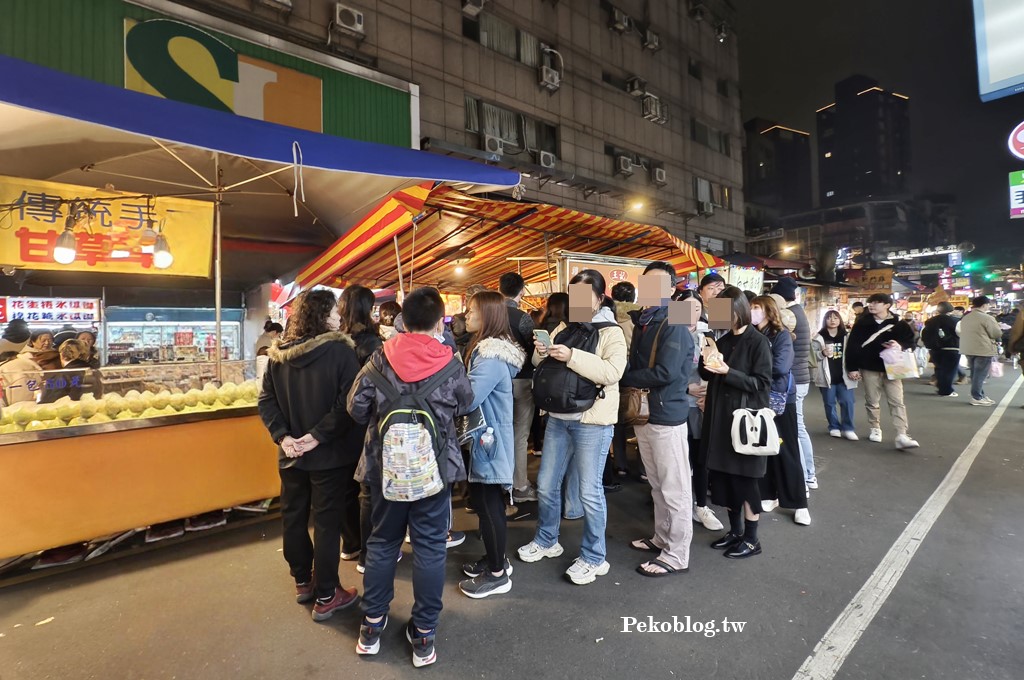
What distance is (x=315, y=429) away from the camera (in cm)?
259

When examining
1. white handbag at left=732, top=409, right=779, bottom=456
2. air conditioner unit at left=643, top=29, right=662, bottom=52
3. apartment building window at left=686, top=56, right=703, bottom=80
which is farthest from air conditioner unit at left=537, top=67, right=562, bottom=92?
white handbag at left=732, top=409, right=779, bottom=456

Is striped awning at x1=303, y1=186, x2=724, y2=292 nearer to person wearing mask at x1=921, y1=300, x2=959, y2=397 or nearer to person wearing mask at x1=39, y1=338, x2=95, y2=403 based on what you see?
person wearing mask at x1=39, y1=338, x2=95, y2=403

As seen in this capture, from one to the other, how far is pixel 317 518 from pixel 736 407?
288 cm

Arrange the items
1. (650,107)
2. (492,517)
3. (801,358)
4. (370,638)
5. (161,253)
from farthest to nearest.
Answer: (650,107), (801,358), (161,253), (492,517), (370,638)

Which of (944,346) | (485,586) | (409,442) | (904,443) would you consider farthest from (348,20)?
(944,346)

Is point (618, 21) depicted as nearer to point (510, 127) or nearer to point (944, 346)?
point (510, 127)

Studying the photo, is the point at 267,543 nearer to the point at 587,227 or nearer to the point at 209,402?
the point at 209,402

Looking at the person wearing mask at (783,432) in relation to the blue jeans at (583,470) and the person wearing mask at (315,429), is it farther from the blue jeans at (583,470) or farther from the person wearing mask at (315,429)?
the person wearing mask at (315,429)

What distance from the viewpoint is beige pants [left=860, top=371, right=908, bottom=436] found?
19.4 feet

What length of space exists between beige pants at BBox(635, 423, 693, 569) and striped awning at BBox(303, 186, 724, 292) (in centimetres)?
274

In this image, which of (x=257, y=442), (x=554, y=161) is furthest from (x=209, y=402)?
(x=554, y=161)

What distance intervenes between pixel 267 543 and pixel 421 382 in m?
2.48

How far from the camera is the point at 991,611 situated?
2.66 m

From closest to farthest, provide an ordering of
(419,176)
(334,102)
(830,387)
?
1. (419,176)
2. (830,387)
3. (334,102)
